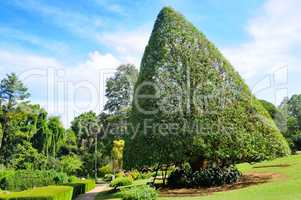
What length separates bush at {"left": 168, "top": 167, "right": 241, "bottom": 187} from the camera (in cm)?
1948

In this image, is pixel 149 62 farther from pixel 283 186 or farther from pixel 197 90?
pixel 283 186

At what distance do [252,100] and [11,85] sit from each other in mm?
41049

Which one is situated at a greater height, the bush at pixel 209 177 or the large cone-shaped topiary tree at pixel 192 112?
the large cone-shaped topiary tree at pixel 192 112

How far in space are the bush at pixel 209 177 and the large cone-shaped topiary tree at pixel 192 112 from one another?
0.57m

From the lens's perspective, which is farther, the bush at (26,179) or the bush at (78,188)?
the bush at (26,179)

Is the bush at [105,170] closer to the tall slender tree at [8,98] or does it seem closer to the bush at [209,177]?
the tall slender tree at [8,98]

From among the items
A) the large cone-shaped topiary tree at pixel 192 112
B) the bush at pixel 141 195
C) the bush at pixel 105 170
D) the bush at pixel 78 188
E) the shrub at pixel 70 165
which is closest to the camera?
the bush at pixel 141 195

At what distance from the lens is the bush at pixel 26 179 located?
112 feet

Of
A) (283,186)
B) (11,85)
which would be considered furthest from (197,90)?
(11,85)

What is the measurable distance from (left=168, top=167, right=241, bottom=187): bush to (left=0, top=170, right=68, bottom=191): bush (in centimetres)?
1839

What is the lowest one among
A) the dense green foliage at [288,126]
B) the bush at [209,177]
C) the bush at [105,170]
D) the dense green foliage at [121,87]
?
the bush at [105,170]

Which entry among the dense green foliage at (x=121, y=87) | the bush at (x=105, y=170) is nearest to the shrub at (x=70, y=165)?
the bush at (x=105, y=170)

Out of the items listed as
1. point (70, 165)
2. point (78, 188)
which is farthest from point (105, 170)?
point (78, 188)

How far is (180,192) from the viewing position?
1875 cm
